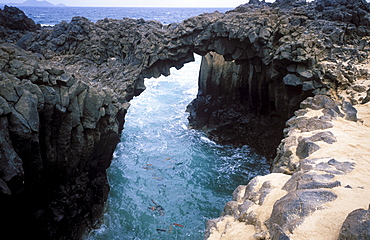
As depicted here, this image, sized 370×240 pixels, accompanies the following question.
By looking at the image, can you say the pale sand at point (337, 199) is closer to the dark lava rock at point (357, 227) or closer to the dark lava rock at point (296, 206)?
the dark lava rock at point (296, 206)

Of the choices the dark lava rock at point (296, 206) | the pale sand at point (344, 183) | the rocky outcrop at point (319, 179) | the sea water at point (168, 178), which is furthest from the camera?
the sea water at point (168, 178)

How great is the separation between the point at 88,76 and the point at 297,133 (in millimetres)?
11382

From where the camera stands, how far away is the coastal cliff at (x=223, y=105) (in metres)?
6.26

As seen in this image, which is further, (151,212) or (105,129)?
(151,212)

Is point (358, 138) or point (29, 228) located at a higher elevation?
point (358, 138)

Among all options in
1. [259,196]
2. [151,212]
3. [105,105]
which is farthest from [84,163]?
[259,196]

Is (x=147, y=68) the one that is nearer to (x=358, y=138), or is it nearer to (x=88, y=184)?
(x=88, y=184)

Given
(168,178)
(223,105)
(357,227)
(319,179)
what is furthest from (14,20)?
(357,227)

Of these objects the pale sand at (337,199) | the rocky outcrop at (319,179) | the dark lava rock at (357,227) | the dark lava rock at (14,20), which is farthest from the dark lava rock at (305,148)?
the dark lava rock at (14,20)

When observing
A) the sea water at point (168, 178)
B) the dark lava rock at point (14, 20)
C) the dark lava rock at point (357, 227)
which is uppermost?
the dark lava rock at point (14, 20)

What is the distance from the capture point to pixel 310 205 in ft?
16.6

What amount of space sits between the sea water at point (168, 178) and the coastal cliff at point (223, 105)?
5.08ft

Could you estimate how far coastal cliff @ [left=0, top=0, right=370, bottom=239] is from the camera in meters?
6.26

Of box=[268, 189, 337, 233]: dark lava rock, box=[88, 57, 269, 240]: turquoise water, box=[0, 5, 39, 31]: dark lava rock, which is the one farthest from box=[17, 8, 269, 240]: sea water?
box=[0, 5, 39, 31]: dark lava rock
